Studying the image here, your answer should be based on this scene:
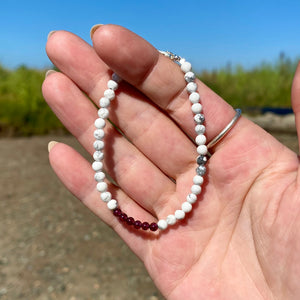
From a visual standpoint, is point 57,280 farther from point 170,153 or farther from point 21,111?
point 21,111

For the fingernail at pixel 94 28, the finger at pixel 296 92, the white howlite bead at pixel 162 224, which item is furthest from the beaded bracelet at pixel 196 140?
the finger at pixel 296 92

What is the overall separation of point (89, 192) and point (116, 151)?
14.4 inches

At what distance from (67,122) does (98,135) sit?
0.85 feet

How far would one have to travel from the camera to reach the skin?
1.80 m

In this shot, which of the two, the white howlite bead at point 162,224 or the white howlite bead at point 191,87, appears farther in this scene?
the white howlite bead at point 162,224

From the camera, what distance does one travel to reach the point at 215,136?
2.06 m

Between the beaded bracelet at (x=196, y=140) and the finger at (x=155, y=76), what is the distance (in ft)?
0.20

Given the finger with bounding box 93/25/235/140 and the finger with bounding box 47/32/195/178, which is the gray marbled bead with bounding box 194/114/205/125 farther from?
the finger with bounding box 47/32/195/178

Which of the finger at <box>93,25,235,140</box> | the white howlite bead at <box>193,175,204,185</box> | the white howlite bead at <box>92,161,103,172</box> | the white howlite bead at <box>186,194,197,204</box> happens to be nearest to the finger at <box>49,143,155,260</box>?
the white howlite bead at <box>92,161,103,172</box>

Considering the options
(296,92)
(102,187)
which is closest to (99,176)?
(102,187)

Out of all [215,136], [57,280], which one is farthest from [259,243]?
[57,280]

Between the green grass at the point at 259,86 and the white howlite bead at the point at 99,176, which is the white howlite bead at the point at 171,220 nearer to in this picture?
the white howlite bead at the point at 99,176

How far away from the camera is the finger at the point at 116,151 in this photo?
217cm

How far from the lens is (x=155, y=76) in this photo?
191 centimetres
